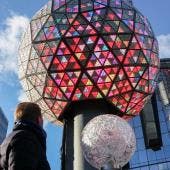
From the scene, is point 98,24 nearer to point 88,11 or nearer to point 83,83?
point 88,11

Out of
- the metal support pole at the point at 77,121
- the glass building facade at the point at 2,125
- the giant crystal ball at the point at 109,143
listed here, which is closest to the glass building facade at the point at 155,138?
the metal support pole at the point at 77,121

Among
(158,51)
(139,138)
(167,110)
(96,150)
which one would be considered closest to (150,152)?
(139,138)

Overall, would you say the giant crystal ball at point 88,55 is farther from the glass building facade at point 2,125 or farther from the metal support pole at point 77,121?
the glass building facade at point 2,125

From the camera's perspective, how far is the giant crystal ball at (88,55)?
41.8ft

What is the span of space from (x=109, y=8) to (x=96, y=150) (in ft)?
25.4

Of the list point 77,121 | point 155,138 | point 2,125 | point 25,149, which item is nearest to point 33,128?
point 25,149

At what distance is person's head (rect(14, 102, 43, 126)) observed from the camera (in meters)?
4.01

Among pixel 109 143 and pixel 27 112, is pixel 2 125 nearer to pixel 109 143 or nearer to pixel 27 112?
pixel 109 143

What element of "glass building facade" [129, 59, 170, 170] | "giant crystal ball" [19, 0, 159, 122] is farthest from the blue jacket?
"glass building facade" [129, 59, 170, 170]

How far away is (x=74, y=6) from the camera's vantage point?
44.0 feet

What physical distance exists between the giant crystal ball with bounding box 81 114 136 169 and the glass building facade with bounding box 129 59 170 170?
44449 millimetres

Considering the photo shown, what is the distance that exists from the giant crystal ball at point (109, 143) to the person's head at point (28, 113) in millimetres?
2422

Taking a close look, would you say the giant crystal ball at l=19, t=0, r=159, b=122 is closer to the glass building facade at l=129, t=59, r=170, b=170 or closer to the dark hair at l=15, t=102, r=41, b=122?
the dark hair at l=15, t=102, r=41, b=122

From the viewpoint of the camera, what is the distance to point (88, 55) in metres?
12.7
